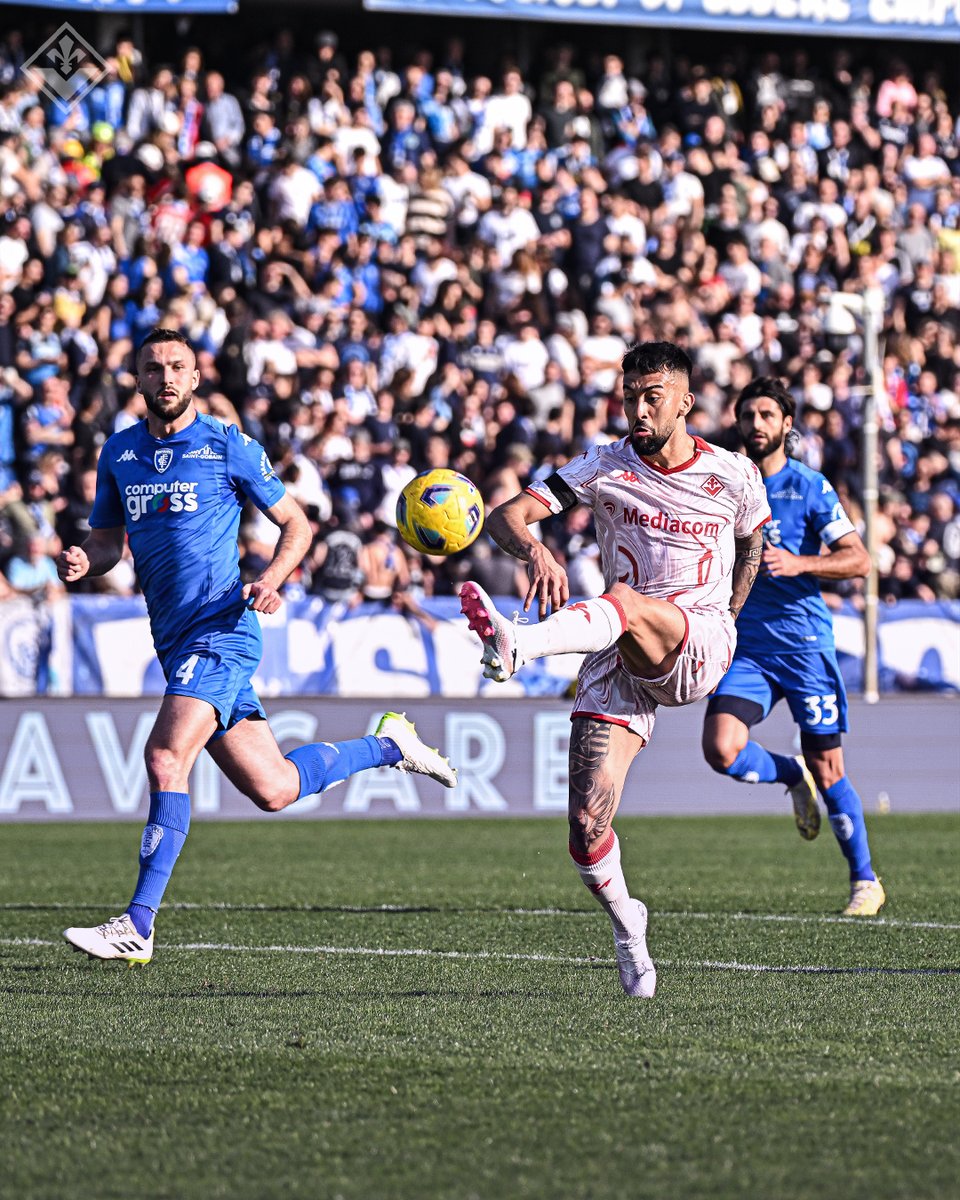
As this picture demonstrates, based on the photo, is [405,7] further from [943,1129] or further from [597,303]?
[943,1129]

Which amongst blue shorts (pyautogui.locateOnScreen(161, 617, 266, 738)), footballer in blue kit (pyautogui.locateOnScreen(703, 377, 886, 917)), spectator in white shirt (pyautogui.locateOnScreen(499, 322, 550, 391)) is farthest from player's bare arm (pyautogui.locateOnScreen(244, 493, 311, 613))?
spectator in white shirt (pyautogui.locateOnScreen(499, 322, 550, 391))

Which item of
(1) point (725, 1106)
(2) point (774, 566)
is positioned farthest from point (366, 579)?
(1) point (725, 1106)

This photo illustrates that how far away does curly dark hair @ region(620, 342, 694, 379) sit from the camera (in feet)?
21.5

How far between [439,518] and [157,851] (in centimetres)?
216

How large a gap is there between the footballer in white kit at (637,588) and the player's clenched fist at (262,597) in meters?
1.10

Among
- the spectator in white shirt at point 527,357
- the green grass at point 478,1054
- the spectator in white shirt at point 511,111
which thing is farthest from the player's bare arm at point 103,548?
the spectator in white shirt at point 511,111

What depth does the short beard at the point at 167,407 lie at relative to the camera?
7680 mm

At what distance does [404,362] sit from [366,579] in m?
3.52

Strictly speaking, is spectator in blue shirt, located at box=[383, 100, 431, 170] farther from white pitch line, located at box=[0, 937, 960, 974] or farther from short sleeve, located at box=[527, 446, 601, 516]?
short sleeve, located at box=[527, 446, 601, 516]

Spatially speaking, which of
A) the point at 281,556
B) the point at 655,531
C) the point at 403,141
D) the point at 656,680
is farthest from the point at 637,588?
the point at 403,141

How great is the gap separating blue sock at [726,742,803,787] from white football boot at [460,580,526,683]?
3.84 metres

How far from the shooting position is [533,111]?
84.1 feet

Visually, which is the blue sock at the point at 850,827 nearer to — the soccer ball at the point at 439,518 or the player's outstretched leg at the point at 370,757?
the player's outstretched leg at the point at 370,757

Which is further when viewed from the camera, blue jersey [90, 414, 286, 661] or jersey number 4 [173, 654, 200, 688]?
blue jersey [90, 414, 286, 661]
